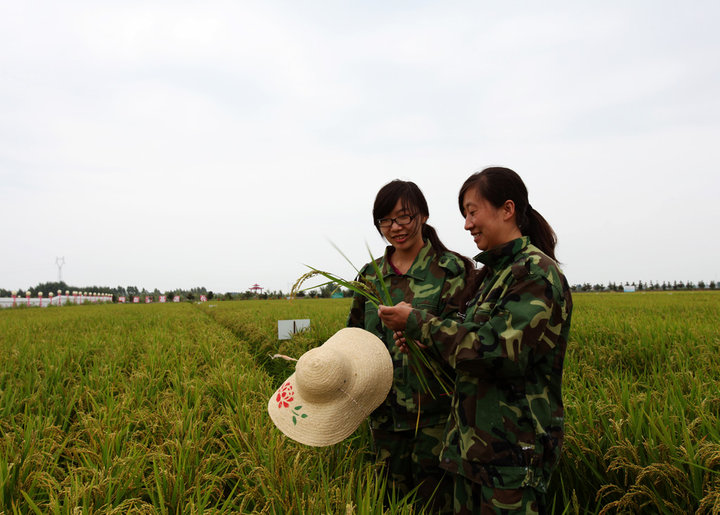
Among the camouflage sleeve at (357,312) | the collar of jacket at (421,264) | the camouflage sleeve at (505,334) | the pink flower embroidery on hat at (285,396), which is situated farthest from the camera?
the camouflage sleeve at (357,312)

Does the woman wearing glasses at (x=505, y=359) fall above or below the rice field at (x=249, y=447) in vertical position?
above

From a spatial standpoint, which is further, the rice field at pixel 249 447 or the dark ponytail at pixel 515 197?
the rice field at pixel 249 447

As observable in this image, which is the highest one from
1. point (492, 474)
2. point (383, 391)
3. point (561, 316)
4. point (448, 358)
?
point (561, 316)

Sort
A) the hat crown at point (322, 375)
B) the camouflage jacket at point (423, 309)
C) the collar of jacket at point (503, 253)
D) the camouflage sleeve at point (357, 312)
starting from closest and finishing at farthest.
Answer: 1. the collar of jacket at point (503, 253)
2. the hat crown at point (322, 375)
3. the camouflage jacket at point (423, 309)
4. the camouflage sleeve at point (357, 312)

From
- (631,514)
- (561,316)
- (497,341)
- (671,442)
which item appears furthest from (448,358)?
(671,442)

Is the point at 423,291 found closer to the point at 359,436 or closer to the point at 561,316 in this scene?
the point at 561,316

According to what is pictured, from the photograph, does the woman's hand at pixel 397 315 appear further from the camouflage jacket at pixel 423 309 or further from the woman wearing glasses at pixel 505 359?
the camouflage jacket at pixel 423 309

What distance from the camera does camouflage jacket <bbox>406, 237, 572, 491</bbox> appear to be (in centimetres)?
142

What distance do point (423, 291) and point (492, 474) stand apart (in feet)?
3.07

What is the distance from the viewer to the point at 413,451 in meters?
2.14

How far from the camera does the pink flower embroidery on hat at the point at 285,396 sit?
199 cm

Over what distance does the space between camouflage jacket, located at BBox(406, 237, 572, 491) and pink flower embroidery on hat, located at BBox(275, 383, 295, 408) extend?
74cm

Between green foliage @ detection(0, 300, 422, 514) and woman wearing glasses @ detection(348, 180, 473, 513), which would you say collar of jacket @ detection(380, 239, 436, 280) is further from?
green foliage @ detection(0, 300, 422, 514)

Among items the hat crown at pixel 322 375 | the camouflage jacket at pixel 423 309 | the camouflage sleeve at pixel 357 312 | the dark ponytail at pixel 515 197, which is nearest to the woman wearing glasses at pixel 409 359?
the camouflage jacket at pixel 423 309
